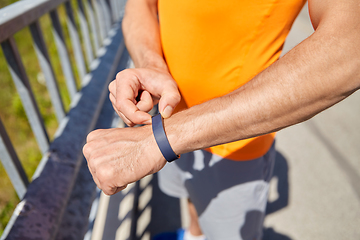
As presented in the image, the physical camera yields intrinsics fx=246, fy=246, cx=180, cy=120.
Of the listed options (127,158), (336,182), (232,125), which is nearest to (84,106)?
(127,158)

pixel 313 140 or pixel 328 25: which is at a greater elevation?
pixel 328 25

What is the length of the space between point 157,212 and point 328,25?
1857 millimetres

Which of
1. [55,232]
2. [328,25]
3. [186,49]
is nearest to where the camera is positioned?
[328,25]

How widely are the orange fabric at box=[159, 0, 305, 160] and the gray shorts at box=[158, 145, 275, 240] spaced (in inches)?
2.6

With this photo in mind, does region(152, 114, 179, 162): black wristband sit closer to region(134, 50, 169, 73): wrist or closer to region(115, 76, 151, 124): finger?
region(115, 76, 151, 124): finger

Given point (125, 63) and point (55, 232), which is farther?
point (125, 63)

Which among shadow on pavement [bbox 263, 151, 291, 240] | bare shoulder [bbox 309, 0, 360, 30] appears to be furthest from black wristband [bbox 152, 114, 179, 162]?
shadow on pavement [bbox 263, 151, 291, 240]

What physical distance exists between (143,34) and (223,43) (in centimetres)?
38

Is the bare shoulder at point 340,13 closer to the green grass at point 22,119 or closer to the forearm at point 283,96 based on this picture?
the forearm at point 283,96

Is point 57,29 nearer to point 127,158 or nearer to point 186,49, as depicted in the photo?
point 186,49

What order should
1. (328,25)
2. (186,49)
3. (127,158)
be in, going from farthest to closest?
(186,49)
(127,158)
(328,25)

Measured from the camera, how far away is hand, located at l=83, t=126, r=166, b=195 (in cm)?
72

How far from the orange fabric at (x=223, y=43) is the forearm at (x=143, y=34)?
5 cm

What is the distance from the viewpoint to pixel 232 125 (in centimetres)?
68
